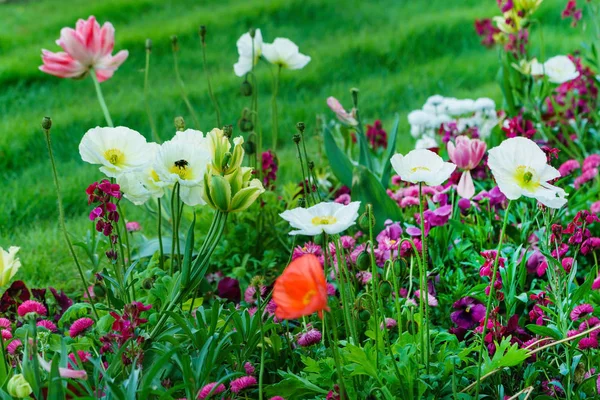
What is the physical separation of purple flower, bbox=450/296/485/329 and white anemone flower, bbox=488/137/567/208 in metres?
0.56

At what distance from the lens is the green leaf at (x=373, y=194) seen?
252 centimetres

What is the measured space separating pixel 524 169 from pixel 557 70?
193 centimetres

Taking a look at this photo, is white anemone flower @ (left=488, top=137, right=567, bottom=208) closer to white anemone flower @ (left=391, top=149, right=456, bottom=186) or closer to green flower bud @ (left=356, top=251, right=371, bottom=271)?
white anemone flower @ (left=391, top=149, right=456, bottom=186)

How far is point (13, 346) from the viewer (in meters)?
1.61

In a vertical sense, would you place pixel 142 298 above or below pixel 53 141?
above

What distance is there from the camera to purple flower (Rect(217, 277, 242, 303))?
231cm

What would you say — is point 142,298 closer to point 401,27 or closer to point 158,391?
point 158,391

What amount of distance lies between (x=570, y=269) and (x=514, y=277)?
158 millimetres

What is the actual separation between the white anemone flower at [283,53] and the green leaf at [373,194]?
1.36 feet

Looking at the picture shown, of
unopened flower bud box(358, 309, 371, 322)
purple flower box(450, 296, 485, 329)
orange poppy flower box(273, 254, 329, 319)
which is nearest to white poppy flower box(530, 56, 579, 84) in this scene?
purple flower box(450, 296, 485, 329)

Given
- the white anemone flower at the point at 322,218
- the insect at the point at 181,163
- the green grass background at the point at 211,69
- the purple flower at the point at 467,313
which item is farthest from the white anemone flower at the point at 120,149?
the green grass background at the point at 211,69

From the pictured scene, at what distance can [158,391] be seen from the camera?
147 cm

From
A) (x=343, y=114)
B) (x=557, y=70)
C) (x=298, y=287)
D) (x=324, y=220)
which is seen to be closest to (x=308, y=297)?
(x=298, y=287)

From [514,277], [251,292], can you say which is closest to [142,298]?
[251,292]
